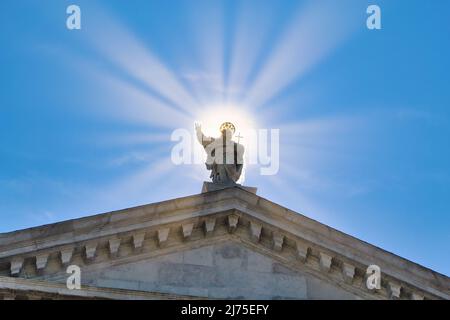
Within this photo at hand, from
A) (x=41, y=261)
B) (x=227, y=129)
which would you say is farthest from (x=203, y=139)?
(x=41, y=261)

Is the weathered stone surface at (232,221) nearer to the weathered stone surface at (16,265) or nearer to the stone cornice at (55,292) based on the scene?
the stone cornice at (55,292)

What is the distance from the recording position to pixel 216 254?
18.3m

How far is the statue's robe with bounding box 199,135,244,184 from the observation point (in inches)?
820

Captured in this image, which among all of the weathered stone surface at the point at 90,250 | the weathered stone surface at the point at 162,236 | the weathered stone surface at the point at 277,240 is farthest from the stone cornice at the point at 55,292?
the weathered stone surface at the point at 277,240

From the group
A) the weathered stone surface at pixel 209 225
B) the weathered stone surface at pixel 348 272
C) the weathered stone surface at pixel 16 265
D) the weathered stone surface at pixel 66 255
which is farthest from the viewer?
the weathered stone surface at pixel 209 225

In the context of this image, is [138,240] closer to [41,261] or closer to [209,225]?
[209,225]

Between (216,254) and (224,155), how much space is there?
3758 millimetres

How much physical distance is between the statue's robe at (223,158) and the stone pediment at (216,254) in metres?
2.12

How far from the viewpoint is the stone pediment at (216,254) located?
17.2 meters

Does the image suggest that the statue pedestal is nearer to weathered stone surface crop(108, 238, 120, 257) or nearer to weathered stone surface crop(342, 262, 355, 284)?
weathered stone surface crop(108, 238, 120, 257)

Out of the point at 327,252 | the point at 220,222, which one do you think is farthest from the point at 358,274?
the point at 220,222

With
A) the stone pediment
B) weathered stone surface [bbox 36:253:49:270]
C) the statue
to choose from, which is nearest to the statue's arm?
the statue
